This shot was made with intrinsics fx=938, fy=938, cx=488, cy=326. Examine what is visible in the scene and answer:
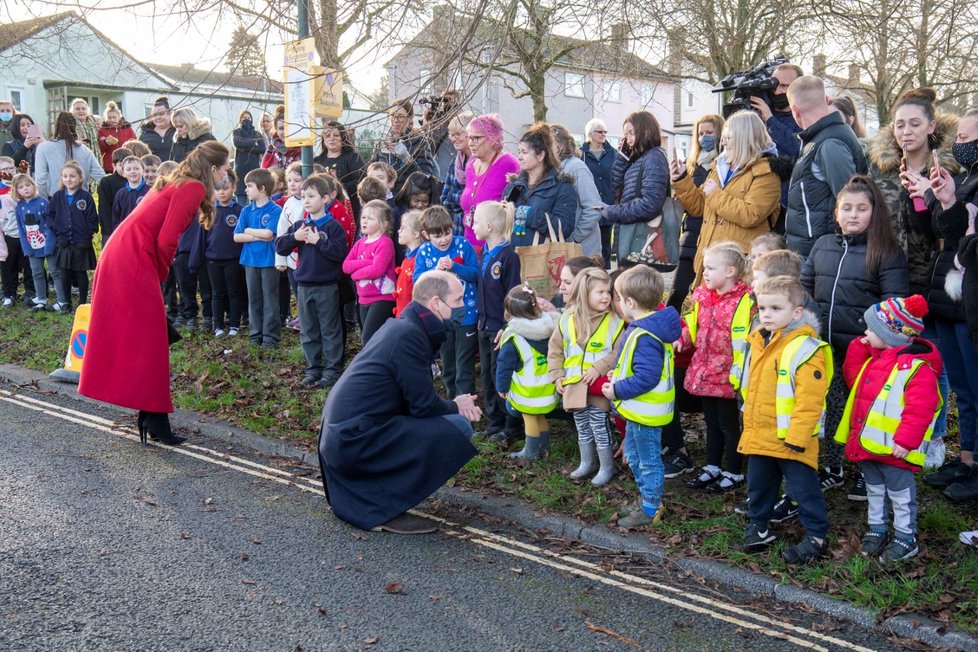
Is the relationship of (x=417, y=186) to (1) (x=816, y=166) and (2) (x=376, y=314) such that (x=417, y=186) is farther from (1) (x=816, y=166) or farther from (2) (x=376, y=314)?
(1) (x=816, y=166)

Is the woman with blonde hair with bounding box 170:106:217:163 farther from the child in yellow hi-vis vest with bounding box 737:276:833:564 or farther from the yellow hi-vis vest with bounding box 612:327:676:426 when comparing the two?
the child in yellow hi-vis vest with bounding box 737:276:833:564

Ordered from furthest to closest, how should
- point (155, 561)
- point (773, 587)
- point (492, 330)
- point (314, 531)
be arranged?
point (492, 330) → point (314, 531) → point (155, 561) → point (773, 587)

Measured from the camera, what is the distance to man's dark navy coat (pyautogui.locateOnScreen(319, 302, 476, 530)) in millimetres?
5930

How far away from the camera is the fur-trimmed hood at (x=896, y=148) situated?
625 cm

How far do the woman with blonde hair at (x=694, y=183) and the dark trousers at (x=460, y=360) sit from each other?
181 centimetres

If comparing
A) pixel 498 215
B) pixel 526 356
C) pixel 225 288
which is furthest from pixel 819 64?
pixel 526 356

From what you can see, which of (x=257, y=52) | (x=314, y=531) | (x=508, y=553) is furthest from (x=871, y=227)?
(x=257, y=52)

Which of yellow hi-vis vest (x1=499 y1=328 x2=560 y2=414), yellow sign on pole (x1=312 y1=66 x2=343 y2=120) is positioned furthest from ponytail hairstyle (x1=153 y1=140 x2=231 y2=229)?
yellow hi-vis vest (x1=499 y1=328 x2=560 y2=414)

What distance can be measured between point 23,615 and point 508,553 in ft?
8.66

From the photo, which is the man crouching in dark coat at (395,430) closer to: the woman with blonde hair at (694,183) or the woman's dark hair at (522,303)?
the woman's dark hair at (522,303)

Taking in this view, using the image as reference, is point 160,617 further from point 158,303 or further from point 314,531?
point 158,303

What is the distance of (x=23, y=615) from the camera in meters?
4.70

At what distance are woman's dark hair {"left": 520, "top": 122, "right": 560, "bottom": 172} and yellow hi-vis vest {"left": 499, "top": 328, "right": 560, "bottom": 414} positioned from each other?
6.06 ft

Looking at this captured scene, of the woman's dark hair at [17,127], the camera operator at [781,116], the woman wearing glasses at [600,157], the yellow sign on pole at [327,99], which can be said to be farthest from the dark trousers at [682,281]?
the woman's dark hair at [17,127]
